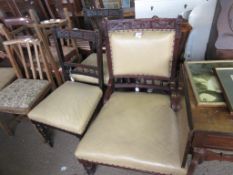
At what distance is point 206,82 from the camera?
884 millimetres

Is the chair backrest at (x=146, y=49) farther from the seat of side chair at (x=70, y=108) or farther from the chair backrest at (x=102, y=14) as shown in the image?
the chair backrest at (x=102, y=14)

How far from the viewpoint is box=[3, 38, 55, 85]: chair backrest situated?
153 centimetres

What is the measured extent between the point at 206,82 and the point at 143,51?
1.43 feet

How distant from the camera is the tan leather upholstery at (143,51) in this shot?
3.72ft

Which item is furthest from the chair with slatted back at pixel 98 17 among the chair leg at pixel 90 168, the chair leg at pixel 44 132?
the chair leg at pixel 90 168

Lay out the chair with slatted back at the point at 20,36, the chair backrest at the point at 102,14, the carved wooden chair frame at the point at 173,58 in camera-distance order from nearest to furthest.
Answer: the carved wooden chair frame at the point at 173,58 → the chair with slatted back at the point at 20,36 → the chair backrest at the point at 102,14

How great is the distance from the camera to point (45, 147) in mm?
1624

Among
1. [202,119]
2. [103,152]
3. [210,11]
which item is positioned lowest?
[103,152]

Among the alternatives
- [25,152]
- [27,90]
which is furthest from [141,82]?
[25,152]

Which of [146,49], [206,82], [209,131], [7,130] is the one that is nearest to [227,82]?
[206,82]

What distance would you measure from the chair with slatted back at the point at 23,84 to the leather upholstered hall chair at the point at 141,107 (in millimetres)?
603

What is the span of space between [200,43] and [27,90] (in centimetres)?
137

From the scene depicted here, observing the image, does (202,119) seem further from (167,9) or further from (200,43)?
(167,9)

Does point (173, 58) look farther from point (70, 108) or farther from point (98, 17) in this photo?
point (98, 17)
